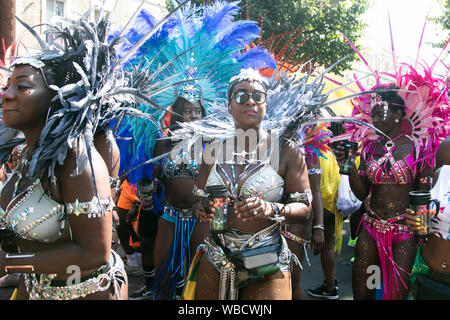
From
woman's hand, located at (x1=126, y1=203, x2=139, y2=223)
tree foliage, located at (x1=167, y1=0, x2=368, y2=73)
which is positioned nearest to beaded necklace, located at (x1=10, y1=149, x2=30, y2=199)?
woman's hand, located at (x1=126, y1=203, x2=139, y2=223)

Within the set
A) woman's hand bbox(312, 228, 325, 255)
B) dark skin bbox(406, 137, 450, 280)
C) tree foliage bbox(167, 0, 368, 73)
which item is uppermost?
tree foliage bbox(167, 0, 368, 73)

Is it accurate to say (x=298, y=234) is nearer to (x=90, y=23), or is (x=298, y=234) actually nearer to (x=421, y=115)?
(x=421, y=115)

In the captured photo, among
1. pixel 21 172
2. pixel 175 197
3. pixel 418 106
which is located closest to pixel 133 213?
pixel 175 197

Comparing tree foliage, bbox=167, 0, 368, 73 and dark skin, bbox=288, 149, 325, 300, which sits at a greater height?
tree foliage, bbox=167, 0, 368, 73

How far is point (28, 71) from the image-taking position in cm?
204

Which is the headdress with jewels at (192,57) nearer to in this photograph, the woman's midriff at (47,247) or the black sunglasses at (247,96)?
the black sunglasses at (247,96)

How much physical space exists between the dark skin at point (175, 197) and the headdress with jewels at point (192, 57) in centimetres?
16

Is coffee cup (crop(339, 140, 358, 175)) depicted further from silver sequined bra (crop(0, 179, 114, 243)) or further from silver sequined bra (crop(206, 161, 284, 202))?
silver sequined bra (crop(0, 179, 114, 243))

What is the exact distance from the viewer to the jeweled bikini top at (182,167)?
12.8ft

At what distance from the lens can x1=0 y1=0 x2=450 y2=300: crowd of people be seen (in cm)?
202

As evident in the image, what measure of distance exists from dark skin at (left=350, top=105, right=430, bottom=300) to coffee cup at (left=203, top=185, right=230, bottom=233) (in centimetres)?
185

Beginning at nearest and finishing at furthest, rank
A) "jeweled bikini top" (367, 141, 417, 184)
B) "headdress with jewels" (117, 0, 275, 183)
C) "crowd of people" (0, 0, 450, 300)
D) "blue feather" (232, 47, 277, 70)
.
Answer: "crowd of people" (0, 0, 450, 300) → "jeweled bikini top" (367, 141, 417, 184) → "headdress with jewels" (117, 0, 275, 183) → "blue feather" (232, 47, 277, 70)

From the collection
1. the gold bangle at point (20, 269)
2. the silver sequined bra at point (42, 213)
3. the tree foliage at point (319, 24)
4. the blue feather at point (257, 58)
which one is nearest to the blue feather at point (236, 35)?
the blue feather at point (257, 58)

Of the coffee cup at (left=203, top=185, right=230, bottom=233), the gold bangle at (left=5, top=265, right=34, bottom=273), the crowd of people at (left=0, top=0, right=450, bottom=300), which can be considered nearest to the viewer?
the gold bangle at (left=5, top=265, right=34, bottom=273)
